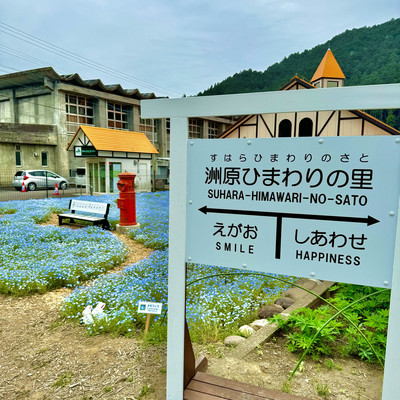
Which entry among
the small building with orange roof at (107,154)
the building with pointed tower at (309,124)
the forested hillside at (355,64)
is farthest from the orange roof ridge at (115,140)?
the building with pointed tower at (309,124)

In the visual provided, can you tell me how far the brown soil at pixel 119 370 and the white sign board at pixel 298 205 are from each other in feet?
4.12

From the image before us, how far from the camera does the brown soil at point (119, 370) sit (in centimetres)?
230

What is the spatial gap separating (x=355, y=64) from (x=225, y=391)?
77.4 feet

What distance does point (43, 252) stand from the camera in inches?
223

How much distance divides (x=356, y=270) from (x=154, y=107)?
1383 millimetres

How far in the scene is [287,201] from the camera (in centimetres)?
160

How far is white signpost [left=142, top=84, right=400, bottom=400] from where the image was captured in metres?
1.45

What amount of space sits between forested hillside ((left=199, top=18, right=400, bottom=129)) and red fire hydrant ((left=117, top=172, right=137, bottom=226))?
493 inches

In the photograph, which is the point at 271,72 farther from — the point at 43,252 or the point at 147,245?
the point at 43,252

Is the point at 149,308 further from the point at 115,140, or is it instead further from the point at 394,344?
the point at 115,140

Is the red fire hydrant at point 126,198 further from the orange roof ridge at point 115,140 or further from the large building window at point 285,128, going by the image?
the orange roof ridge at point 115,140

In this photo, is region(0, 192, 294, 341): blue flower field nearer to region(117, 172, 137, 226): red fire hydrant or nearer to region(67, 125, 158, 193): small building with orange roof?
region(117, 172, 137, 226): red fire hydrant

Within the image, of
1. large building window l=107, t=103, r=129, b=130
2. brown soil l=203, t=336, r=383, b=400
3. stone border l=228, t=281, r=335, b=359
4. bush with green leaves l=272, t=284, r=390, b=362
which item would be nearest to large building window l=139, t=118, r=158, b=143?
large building window l=107, t=103, r=129, b=130

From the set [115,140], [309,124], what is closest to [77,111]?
[115,140]
